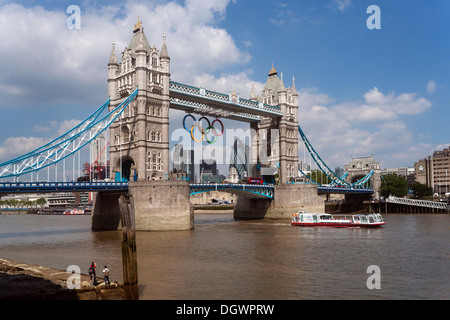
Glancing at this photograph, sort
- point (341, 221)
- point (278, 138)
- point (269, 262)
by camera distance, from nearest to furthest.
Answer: point (269, 262), point (341, 221), point (278, 138)

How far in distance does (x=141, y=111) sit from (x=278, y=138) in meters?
32.7

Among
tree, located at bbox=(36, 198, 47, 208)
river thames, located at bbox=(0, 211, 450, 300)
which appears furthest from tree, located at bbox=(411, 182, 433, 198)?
tree, located at bbox=(36, 198, 47, 208)

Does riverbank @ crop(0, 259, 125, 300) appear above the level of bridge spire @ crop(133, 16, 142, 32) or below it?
below

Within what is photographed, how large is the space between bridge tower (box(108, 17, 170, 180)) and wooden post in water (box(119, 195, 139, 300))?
34099 mm

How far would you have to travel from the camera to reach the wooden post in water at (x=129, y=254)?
57.6 ft

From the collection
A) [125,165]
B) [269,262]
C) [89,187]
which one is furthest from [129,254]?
[125,165]

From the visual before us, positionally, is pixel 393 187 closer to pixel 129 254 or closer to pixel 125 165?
pixel 125 165

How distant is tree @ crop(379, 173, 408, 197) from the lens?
98.9 metres

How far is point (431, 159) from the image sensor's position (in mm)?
147000

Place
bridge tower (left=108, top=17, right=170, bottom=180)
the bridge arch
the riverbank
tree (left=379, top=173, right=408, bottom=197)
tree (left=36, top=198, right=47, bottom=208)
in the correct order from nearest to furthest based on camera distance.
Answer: the riverbank
bridge tower (left=108, top=17, right=170, bottom=180)
the bridge arch
tree (left=379, top=173, right=408, bottom=197)
tree (left=36, top=198, right=47, bottom=208)

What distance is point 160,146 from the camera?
182 feet

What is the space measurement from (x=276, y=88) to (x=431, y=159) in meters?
91.1

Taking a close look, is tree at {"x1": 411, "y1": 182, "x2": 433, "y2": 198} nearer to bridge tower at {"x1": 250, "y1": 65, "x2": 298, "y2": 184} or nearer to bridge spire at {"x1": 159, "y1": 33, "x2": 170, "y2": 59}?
bridge tower at {"x1": 250, "y1": 65, "x2": 298, "y2": 184}
